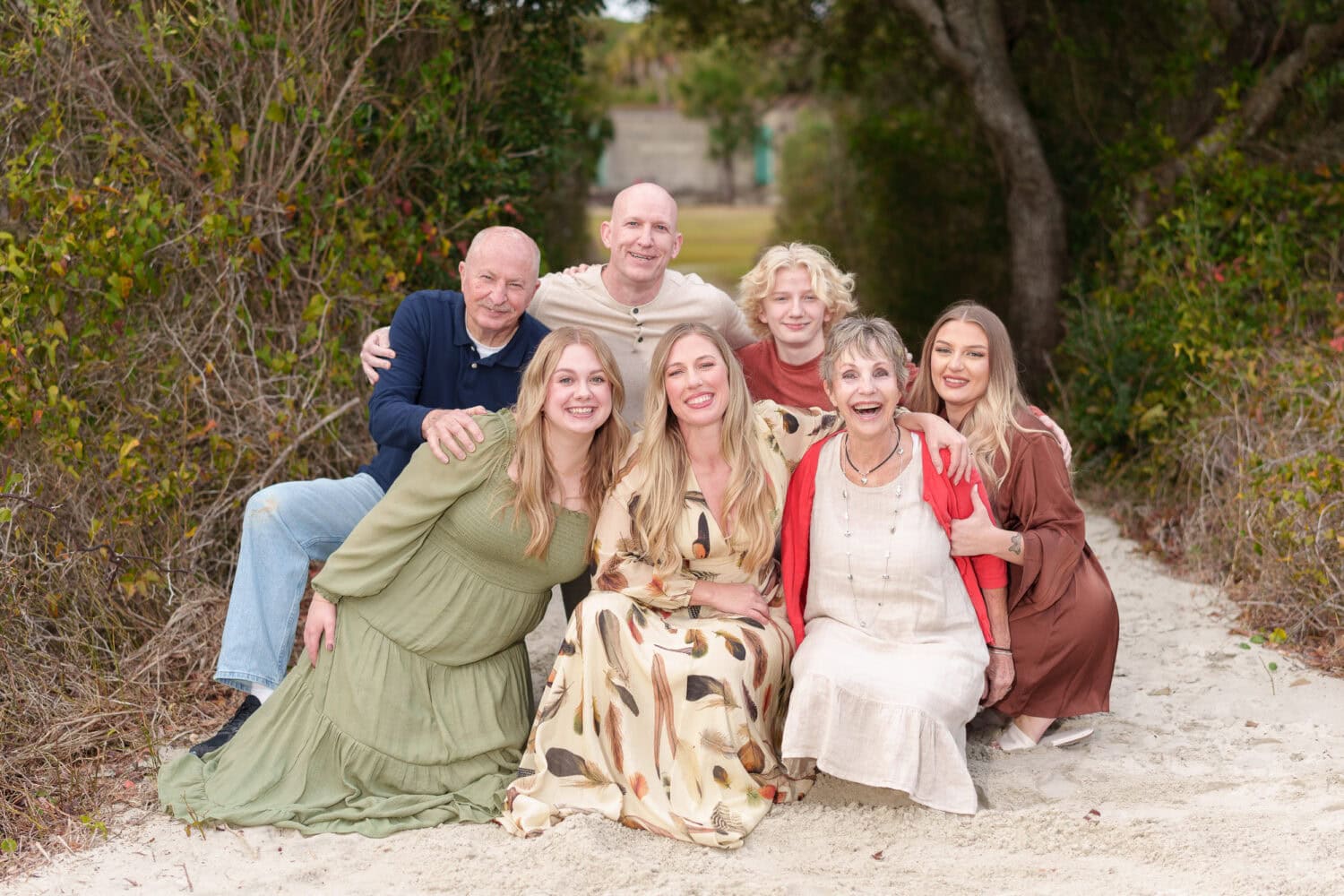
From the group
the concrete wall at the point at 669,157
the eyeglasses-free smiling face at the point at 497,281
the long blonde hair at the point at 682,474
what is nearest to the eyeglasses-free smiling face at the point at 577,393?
the long blonde hair at the point at 682,474

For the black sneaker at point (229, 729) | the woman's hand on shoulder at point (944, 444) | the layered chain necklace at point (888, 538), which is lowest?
the black sneaker at point (229, 729)

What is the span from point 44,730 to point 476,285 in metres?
2.08

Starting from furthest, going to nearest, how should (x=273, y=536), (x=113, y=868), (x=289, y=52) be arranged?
(x=289, y=52) < (x=273, y=536) < (x=113, y=868)

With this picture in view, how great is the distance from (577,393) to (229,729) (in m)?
1.64

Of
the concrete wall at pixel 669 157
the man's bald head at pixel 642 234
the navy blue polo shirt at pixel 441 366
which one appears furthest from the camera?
the concrete wall at pixel 669 157

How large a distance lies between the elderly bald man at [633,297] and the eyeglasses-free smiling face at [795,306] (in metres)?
0.37

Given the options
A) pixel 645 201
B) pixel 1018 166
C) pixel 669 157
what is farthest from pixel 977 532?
pixel 669 157

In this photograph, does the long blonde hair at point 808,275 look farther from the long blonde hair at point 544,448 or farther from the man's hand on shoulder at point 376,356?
the man's hand on shoulder at point 376,356

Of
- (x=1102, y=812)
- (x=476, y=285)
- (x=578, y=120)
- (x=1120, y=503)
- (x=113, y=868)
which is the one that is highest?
(x=578, y=120)

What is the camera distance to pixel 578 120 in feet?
34.6

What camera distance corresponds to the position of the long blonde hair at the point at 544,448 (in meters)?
3.89

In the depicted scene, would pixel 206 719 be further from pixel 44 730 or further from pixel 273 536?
pixel 273 536

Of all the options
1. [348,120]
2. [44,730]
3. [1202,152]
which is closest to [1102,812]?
[44,730]

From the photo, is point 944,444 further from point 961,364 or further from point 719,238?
point 719,238
